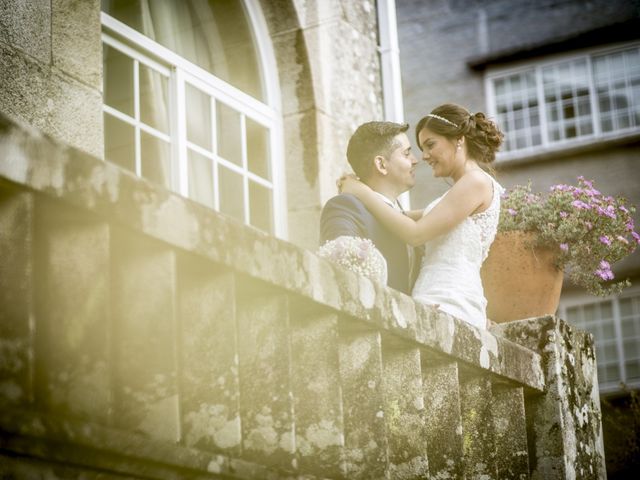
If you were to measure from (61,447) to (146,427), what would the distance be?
0.31 m

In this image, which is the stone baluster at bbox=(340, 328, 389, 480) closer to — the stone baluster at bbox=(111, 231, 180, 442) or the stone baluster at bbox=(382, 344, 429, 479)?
the stone baluster at bbox=(382, 344, 429, 479)

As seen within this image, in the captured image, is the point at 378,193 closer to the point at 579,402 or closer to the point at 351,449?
the point at 579,402

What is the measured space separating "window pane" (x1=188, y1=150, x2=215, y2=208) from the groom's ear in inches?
58.9

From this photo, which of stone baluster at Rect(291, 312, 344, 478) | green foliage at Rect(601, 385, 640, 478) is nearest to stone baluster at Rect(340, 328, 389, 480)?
stone baluster at Rect(291, 312, 344, 478)

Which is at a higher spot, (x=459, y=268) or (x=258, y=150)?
(x=258, y=150)

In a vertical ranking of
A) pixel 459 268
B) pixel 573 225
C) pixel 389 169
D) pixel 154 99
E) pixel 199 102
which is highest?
pixel 199 102

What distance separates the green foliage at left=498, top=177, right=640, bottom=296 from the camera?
5.38 meters

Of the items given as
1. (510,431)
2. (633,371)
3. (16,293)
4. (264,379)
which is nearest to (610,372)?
(633,371)

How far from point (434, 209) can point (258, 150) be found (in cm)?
218

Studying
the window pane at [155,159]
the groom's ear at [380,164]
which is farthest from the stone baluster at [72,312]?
the window pane at [155,159]

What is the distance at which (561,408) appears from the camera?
15.9 feet

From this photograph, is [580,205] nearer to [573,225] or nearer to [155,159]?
[573,225]

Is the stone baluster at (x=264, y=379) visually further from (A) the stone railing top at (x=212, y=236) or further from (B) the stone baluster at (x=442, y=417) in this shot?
(B) the stone baluster at (x=442, y=417)

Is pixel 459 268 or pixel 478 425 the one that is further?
pixel 459 268
